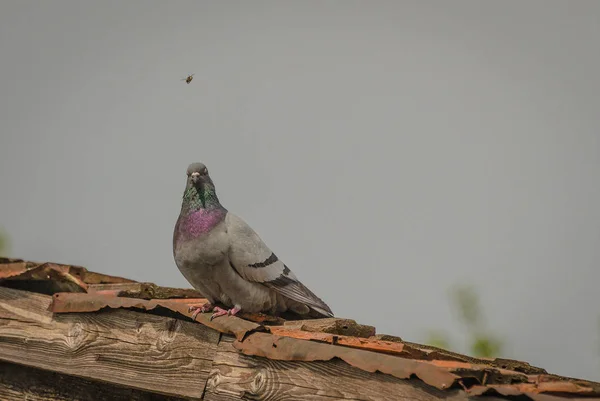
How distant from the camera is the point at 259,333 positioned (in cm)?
433

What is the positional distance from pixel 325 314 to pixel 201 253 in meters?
0.90

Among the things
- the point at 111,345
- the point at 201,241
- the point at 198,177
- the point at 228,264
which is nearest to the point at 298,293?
the point at 228,264

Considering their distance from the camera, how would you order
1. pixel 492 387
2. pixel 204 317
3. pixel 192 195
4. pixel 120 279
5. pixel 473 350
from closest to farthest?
1. pixel 492 387
2. pixel 204 317
3. pixel 192 195
4. pixel 120 279
5. pixel 473 350

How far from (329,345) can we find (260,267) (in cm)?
167

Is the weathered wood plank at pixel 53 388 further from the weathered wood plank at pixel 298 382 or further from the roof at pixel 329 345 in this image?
the weathered wood plank at pixel 298 382

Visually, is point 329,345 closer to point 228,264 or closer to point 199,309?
point 199,309

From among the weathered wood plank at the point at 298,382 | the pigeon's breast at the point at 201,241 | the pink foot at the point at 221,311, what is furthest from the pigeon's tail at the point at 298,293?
the weathered wood plank at the point at 298,382

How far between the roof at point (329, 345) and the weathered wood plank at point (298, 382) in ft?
0.15

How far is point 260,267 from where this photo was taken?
5.56 metres

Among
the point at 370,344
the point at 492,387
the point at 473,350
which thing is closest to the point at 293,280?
the point at 370,344

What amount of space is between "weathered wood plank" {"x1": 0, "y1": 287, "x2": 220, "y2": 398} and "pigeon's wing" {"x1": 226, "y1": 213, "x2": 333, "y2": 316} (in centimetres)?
83

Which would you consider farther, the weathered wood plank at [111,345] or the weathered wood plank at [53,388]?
the weathered wood plank at [53,388]

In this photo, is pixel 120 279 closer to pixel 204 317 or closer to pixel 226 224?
pixel 226 224

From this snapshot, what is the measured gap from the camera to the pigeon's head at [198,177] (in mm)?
5824
